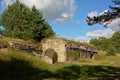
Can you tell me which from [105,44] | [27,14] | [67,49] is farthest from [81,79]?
[105,44]

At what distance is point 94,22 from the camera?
23.2 metres

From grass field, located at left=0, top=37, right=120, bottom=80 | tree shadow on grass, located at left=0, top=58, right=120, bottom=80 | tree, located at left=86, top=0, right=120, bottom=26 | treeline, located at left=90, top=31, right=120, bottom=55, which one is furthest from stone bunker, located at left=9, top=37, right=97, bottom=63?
treeline, located at left=90, top=31, right=120, bottom=55

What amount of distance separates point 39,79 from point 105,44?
265ft

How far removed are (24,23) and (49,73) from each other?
2497cm

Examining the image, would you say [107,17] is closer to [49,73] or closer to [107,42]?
[49,73]

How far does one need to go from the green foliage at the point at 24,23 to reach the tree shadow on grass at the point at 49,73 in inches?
643

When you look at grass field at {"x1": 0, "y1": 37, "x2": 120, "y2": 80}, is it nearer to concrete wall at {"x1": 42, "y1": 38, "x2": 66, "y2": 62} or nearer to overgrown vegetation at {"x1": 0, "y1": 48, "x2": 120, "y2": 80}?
overgrown vegetation at {"x1": 0, "y1": 48, "x2": 120, "y2": 80}

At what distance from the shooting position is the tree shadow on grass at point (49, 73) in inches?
856

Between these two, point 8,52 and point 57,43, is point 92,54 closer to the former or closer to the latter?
point 57,43

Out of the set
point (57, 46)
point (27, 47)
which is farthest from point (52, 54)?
point (27, 47)

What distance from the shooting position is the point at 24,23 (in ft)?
157

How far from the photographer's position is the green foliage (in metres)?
47.2

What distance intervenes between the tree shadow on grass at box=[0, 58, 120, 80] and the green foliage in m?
16.3

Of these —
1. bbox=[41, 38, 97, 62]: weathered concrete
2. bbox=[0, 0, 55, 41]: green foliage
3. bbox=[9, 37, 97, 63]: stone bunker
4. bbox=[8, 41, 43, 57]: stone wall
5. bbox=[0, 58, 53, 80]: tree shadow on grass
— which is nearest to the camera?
bbox=[0, 58, 53, 80]: tree shadow on grass
